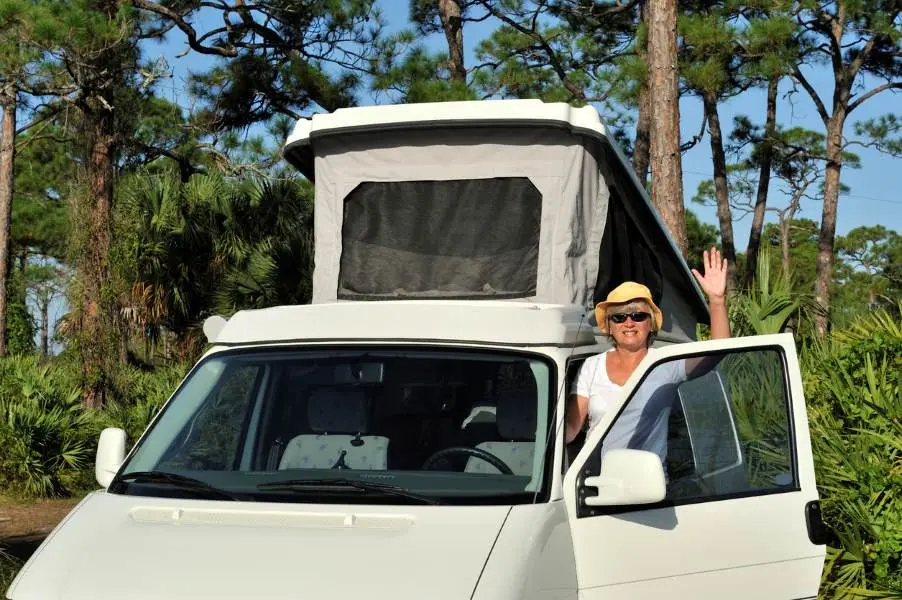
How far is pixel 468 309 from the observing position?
A: 447 cm

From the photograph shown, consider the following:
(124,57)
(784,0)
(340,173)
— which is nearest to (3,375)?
(124,57)

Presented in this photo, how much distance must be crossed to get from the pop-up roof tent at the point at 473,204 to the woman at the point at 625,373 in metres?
1.09

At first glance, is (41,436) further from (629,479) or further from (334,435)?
(629,479)

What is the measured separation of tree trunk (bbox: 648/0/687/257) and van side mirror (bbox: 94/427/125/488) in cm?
822

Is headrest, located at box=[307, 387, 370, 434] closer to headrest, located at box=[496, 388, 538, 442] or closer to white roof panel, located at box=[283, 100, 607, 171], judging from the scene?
headrest, located at box=[496, 388, 538, 442]

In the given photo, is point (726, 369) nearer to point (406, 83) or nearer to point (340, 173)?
point (340, 173)

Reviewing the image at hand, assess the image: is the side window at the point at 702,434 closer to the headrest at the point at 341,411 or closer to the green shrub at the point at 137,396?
the headrest at the point at 341,411

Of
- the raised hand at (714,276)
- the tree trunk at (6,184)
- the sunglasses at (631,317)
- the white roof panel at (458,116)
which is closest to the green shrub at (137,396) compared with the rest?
the white roof panel at (458,116)

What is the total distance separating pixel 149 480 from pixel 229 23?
15.4 m

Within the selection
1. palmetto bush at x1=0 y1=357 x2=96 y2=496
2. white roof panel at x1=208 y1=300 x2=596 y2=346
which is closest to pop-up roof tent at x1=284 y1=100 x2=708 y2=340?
white roof panel at x1=208 y1=300 x2=596 y2=346

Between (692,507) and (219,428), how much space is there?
201cm

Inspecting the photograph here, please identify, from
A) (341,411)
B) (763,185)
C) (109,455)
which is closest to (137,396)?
(341,411)

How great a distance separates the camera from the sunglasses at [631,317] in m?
4.65

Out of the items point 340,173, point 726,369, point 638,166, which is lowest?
point 726,369
